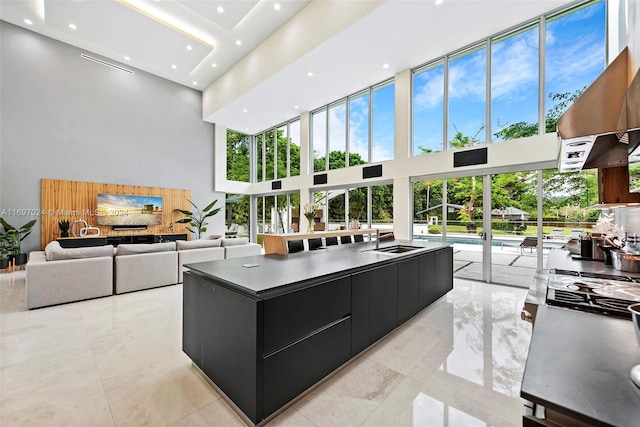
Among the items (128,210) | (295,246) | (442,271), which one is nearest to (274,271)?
(295,246)

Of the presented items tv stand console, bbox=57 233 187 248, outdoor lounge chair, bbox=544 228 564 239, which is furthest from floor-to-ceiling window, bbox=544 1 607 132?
tv stand console, bbox=57 233 187 248

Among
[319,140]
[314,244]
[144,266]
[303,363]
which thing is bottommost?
[303,363]

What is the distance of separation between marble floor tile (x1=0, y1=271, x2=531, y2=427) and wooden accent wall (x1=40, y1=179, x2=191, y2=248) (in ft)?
15.3

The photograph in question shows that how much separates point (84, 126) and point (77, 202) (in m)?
2.24

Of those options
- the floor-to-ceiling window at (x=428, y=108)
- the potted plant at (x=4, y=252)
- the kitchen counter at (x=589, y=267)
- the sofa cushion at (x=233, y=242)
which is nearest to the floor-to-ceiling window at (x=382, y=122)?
the floor-to-ceiling window at (x=428, y=108)

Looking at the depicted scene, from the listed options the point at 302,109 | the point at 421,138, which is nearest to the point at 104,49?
the point at 302,109

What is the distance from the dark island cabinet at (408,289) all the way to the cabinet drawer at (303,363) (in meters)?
1.03

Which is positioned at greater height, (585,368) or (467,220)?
(467,220)

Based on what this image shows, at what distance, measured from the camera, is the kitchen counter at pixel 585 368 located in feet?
1.85

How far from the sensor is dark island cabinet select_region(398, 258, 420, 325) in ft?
9.94

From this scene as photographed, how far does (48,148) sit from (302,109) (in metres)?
7.29

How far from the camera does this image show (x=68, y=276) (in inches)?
156

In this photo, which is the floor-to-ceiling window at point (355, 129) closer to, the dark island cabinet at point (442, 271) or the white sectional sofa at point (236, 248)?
the dark island cabinet at point (442, 271)

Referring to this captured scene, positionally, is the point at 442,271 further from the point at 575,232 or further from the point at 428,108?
the point at 428,108
